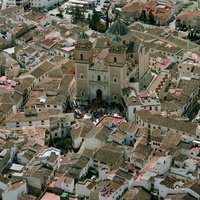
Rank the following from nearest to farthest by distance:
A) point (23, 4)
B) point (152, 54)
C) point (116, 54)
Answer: point (116, 54) → point (152, 54) → point (23, 4)

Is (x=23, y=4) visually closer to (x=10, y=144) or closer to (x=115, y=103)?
(x=115, y=103)

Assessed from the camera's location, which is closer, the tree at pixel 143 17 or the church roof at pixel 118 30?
the church roof at pixel 118 30

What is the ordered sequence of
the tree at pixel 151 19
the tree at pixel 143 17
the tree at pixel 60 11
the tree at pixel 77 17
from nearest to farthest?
the tree at pixel 77 17, the tree at pixel 151 19, the tree at pixel 143 17, the tree at pixel 60 11

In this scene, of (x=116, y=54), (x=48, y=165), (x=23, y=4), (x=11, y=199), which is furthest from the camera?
(x=23, y=4)

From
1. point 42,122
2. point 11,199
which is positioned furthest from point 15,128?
point 11,199

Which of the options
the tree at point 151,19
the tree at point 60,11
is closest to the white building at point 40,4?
the tree at point 60,11

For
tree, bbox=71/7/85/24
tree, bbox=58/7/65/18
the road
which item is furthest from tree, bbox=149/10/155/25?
the road

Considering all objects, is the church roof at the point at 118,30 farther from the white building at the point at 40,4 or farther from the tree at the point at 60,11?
the white building at the point at 40,4

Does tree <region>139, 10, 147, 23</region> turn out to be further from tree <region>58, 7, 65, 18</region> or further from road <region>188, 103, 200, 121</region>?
road <region>188, 103, 200, 121</region>
